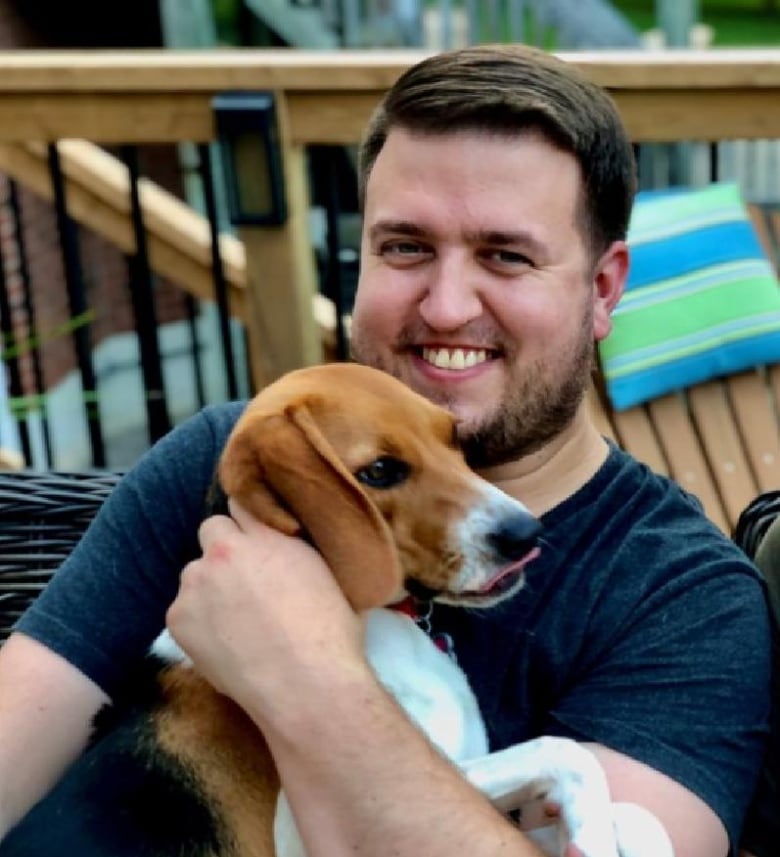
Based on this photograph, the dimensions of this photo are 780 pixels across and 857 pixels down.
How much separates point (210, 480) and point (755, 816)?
926 mm

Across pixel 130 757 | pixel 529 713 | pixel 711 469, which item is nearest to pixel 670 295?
pixel 711 469

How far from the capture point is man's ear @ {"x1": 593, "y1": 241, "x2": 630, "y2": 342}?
7.06ft

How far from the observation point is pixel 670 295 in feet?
11.9

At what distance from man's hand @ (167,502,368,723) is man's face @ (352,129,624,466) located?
1.22 ft

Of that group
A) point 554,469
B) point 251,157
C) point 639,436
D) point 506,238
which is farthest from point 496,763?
point 251,157

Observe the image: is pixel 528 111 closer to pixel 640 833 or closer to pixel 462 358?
pixel 462 358

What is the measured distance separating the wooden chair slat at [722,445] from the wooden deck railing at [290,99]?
26.5 inches

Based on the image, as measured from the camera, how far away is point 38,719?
1978 millimetres

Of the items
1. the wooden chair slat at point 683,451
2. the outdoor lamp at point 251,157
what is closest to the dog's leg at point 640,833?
the wooden chair slat at point 683,451

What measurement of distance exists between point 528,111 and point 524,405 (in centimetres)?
42

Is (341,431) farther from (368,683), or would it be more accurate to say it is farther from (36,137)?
(36,137)

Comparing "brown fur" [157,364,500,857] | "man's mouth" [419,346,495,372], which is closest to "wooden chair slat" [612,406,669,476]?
"man's mouth" [419,346,495,372]

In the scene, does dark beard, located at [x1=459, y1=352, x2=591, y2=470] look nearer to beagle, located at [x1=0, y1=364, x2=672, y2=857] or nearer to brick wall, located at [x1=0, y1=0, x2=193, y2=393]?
beagle, located at [x1=0, y1=364, x2=672, y2=857]

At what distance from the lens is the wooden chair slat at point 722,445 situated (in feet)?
11.5
